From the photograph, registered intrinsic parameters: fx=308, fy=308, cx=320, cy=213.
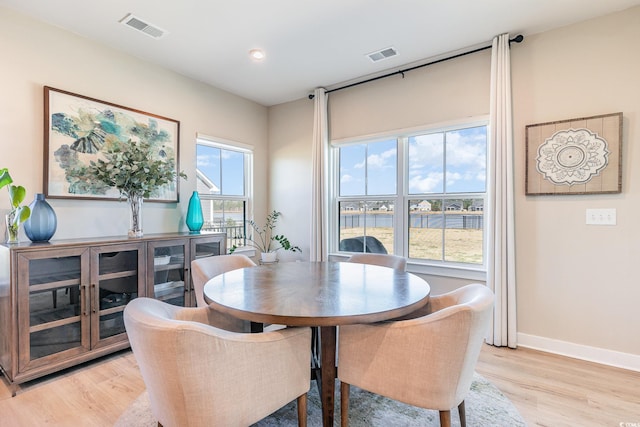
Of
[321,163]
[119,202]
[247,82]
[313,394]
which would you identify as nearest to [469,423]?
[313,394]

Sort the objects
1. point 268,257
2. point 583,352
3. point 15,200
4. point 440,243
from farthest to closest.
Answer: point 268,257 → point 440,243 → point 583,352 → point 15,200

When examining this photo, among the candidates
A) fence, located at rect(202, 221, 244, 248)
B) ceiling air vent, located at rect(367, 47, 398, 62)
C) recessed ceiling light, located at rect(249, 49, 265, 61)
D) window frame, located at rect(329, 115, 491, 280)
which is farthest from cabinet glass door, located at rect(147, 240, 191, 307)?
ceiling air vent, located at rect(367, 47, 398, 62)

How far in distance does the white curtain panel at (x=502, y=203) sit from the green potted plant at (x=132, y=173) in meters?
2.92

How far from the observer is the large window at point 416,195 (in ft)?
9.78

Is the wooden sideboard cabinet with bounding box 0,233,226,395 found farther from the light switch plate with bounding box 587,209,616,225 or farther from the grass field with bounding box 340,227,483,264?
the light switch plate with bounding box 587,209,616,225

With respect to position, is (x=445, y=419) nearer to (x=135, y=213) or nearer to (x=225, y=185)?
(x=135, y=213)

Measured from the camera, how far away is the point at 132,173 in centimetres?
259

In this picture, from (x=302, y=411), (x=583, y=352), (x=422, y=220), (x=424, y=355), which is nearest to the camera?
(x=424, y=355)

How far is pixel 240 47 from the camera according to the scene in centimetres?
279

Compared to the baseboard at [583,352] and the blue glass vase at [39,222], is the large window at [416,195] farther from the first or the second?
the blue glass vase at [39,222]

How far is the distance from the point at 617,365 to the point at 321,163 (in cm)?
313

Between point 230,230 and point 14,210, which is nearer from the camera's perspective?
point 14,210

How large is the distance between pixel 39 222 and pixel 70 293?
0.54 m

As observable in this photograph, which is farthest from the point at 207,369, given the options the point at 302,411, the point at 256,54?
A: the point at 256,54
